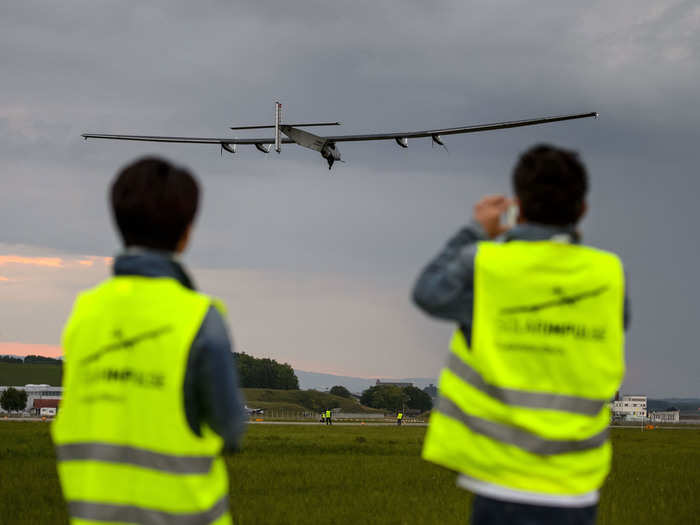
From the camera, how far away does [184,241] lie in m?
3.09

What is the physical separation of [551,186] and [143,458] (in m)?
1.88

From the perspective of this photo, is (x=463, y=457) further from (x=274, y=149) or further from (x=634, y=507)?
(x=274, y=149)

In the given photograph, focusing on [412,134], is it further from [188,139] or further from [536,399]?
[536,399]

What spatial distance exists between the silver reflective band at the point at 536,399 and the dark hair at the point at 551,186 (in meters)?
0.70

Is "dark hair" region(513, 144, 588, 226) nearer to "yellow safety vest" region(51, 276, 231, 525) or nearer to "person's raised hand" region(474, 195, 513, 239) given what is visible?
"person's raised hand" region(474, 195, 513, 239)

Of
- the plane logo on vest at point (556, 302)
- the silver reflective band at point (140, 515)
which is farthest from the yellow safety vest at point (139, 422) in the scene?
the plane logo on vest at point (556, 302)

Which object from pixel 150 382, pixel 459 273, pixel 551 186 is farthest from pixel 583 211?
pixel 150 382

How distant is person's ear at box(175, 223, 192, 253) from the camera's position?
10.1 ft

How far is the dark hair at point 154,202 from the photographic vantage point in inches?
118

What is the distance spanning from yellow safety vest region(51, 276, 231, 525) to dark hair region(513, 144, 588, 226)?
1399 millimetres

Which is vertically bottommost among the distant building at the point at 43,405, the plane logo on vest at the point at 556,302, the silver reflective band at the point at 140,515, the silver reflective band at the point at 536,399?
the distant building at the point at 43,405

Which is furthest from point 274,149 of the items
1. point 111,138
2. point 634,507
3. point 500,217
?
point 500,217

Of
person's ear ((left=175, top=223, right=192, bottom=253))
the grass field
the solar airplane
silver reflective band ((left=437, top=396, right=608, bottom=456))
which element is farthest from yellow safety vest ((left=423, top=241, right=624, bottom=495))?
the solar airplane

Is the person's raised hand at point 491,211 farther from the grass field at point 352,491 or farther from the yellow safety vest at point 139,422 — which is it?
the grass field at point 352,491
